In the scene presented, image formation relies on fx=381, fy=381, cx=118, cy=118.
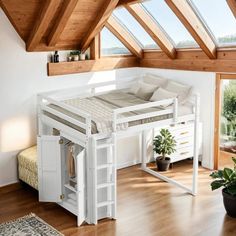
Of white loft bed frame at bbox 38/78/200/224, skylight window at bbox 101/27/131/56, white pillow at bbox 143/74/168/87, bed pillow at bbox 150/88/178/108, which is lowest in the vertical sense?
white loft bed frame at bbox 38/78/200/224

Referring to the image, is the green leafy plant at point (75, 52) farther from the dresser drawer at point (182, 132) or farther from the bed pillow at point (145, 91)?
the dresser drawer at point (182, 132)

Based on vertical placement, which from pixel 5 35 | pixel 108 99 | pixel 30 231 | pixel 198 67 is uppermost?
pixel 5 35

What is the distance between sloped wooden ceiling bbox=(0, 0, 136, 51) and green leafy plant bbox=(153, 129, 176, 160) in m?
1.90

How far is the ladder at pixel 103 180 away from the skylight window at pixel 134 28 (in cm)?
242

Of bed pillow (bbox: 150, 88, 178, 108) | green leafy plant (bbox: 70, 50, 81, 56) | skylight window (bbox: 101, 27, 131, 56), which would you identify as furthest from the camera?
skylight window (bbox: 101, 27, 131, 56)

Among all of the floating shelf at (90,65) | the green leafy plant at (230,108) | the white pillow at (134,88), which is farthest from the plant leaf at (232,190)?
the floating shelf at (90,65)

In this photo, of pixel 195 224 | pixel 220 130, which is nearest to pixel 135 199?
pixel 195 224

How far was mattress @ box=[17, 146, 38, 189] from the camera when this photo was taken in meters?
5.21

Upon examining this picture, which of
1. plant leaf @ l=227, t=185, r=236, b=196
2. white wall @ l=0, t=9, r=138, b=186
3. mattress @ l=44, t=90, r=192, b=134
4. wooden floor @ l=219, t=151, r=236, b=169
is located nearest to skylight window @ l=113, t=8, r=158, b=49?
mattress @ l=44, t=90, r=192, b=134

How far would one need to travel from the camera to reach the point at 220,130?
243 inches

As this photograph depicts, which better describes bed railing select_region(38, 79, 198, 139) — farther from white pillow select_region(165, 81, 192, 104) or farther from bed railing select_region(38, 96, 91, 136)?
white pillow select_region(165, 81, 192, 104)

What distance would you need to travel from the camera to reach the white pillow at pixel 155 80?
648cm

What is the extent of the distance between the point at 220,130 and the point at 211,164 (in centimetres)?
58

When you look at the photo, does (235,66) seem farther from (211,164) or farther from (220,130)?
(211,164)
